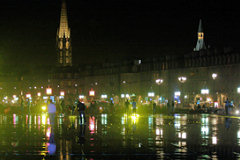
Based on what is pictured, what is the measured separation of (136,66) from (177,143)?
405ft

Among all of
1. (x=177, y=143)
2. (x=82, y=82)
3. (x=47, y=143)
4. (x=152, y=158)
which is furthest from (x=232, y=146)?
(x=82, y=82)

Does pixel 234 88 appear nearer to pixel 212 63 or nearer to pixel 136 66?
pixel 212 63

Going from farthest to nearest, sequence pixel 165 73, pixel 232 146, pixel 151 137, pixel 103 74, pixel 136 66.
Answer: pixel 103 74, pixel 136 66, pixel 165 73, pixel 151 137, pixel 232 146

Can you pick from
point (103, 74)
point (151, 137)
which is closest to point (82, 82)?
point (103, 74)

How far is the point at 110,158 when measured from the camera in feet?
47.1

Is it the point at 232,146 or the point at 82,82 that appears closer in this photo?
the point at 232,146

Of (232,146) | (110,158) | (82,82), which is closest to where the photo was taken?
(110,158)

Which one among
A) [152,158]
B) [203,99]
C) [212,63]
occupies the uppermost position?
[212,63]

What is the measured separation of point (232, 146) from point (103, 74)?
464 ft

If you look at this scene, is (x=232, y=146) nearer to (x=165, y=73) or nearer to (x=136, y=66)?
(x=165, y=73)

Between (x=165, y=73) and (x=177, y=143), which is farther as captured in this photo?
(x=165, y=73)

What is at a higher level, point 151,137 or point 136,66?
point 136,66

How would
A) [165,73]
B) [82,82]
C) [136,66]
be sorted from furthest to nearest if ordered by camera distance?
[82,82]
[136,66]
[165,73]

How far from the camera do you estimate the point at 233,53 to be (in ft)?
323
